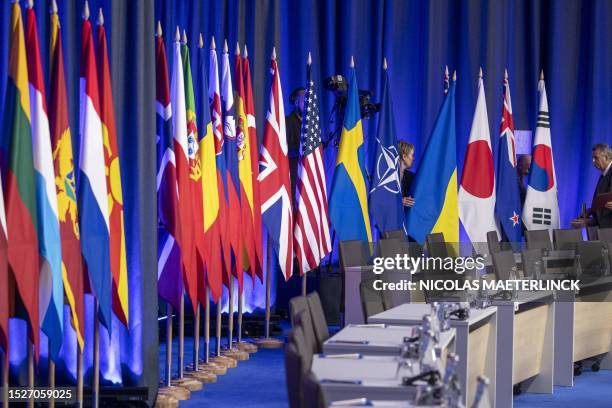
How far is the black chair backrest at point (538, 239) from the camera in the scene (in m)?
8.76

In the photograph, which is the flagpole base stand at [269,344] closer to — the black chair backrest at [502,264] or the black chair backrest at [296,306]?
the black chair backrest at [502,264]

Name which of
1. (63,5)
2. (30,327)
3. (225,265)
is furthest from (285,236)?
(30,327)

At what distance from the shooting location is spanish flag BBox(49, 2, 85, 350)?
4898 mm

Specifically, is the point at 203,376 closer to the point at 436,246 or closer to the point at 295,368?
the point at 436,246

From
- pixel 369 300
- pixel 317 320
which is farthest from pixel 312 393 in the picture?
pixel 369 300

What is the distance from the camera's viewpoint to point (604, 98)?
39.1ft

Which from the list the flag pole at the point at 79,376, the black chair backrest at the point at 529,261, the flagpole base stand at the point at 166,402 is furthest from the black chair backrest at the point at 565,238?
the flag pole at the point at 79,376

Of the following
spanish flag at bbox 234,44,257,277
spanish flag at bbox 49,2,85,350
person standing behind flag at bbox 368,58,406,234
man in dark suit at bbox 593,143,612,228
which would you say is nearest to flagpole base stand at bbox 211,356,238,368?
spanish flag at bbox 234,44,257,277

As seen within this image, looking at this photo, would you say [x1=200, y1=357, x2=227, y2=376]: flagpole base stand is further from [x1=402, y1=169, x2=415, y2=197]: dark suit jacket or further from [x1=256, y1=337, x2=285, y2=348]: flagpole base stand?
[x1=402, y1=169, x2=415, y2=197]: dark suit jacket

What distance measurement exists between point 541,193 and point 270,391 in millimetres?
4918

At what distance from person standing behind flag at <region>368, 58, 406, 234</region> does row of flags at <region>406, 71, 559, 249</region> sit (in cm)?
38

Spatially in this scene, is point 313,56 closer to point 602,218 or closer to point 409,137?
point 409,137

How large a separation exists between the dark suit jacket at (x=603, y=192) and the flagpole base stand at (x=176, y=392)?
534 centimetres

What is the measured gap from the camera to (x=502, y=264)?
6438mm
